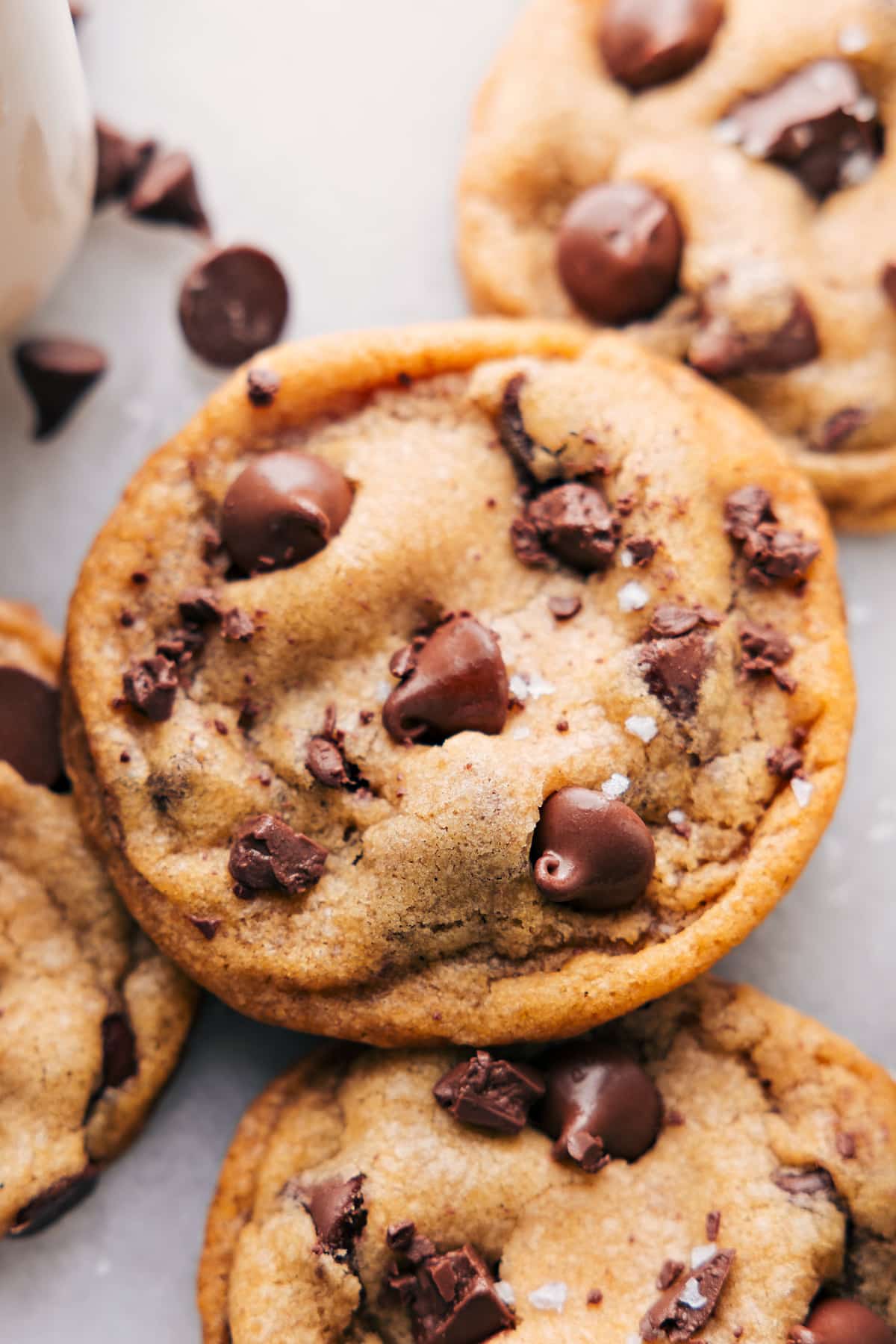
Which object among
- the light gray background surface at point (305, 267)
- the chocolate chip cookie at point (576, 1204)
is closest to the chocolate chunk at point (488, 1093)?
the chocolate chip cookie at point (576, 1204)

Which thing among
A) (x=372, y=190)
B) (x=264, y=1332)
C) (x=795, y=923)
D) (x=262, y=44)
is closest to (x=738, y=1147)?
(x=795, y=923)

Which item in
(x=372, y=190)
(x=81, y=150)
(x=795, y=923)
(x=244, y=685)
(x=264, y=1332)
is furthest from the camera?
(x=372, y=190)

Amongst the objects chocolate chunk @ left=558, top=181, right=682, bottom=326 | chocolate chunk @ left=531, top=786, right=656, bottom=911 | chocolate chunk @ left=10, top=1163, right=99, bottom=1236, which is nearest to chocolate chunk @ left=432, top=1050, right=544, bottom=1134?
chocolate chunk @ left=531, top=786, right=656, bottom=911

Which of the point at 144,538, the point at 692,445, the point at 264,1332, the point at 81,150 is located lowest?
the point at 264,1332

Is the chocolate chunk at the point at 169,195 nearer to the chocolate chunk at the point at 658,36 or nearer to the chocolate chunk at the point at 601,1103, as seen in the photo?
the chocolate chunk at the point at 658,36

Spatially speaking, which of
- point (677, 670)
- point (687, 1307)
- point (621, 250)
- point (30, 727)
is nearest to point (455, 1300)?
point (687, 1307)

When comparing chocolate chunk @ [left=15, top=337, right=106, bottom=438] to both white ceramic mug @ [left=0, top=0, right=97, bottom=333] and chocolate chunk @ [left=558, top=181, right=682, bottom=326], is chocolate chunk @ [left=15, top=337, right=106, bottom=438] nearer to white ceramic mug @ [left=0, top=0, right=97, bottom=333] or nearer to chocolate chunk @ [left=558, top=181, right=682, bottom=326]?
white ceramic mug @ [left=0, top=0, right=97, bottom=333]

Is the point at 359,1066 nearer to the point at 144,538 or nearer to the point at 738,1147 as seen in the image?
the point at 738,1147
